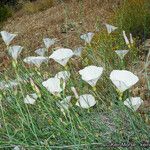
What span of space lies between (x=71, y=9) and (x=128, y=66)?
586 cm

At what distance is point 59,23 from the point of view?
1070cm

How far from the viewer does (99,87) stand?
198 inches

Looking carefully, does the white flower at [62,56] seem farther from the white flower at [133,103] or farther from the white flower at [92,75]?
the white flower at [133,103]

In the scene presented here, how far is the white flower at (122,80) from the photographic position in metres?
2.86

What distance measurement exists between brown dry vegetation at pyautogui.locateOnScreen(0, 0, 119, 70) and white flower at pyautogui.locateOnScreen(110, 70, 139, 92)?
18.5 ft

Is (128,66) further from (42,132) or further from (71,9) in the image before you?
(71,9)

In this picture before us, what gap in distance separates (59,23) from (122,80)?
7897 mm

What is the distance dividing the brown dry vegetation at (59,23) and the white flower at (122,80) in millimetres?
5651

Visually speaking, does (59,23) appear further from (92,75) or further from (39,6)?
(92,75)

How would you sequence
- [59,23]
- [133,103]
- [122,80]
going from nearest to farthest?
[122,80] → [133,103] → [59,23]

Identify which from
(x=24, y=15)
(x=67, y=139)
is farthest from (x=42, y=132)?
(x=24, y=15)

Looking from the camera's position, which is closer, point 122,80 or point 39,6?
point 122,80

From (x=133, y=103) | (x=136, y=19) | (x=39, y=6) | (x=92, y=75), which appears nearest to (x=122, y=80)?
(x=92, y=75)

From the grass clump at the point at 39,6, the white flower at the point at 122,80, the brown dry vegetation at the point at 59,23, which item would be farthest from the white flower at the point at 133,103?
the grass clump at the point at 39,6
